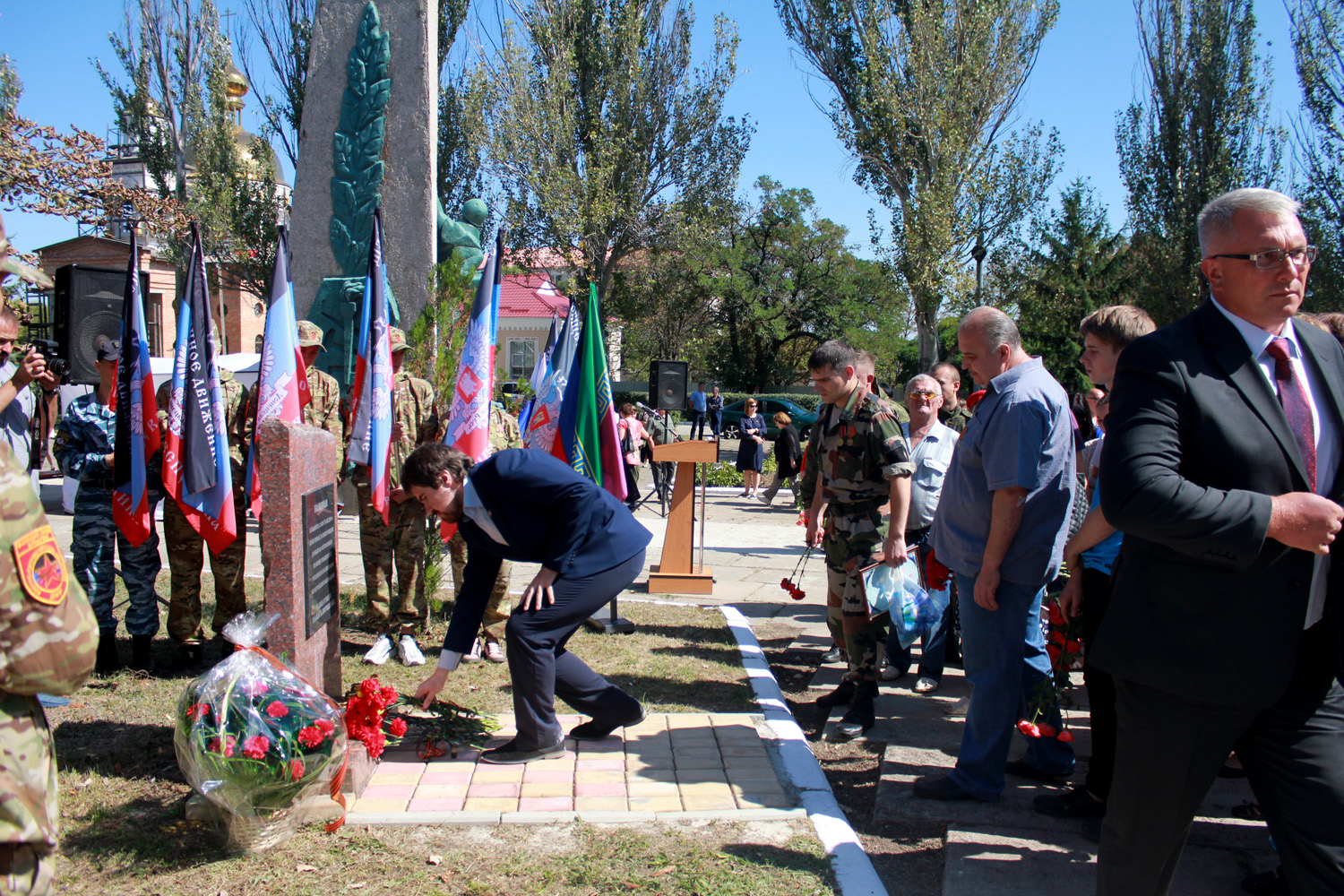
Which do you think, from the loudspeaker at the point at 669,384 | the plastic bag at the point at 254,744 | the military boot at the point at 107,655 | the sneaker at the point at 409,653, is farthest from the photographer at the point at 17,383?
the loudspeaker at the point at 669,384

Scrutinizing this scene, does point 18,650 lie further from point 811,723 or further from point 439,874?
point 811,723

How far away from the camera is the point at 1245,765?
2109mm

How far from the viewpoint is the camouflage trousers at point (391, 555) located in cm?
570

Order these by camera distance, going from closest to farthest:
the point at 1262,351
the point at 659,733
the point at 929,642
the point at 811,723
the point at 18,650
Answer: the point at 18,650
the point at 1262,351
the point at 659,733
the point at 811,723
the point at 929,642

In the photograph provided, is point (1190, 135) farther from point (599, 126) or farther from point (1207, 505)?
point (1207, 505)

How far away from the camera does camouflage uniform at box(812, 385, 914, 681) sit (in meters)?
4.59

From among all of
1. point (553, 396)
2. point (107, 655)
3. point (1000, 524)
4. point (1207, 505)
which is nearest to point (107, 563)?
point (107, 655)

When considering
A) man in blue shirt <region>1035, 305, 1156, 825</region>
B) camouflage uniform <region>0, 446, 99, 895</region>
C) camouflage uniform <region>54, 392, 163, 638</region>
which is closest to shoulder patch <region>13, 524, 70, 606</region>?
camouflage uniform <region>0, 446, 99, 895</region>

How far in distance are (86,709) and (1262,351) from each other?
200 inches

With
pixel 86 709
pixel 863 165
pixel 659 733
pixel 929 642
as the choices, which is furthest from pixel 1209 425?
pixel 863 165

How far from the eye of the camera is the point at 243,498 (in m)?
5.55

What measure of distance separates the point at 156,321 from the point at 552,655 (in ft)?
105

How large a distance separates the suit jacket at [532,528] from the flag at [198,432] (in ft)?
6.24

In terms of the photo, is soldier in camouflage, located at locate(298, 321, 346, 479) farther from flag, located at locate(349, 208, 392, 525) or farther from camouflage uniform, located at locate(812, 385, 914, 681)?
camouflage uniform, located at locate(812, 385, 914, 681)
